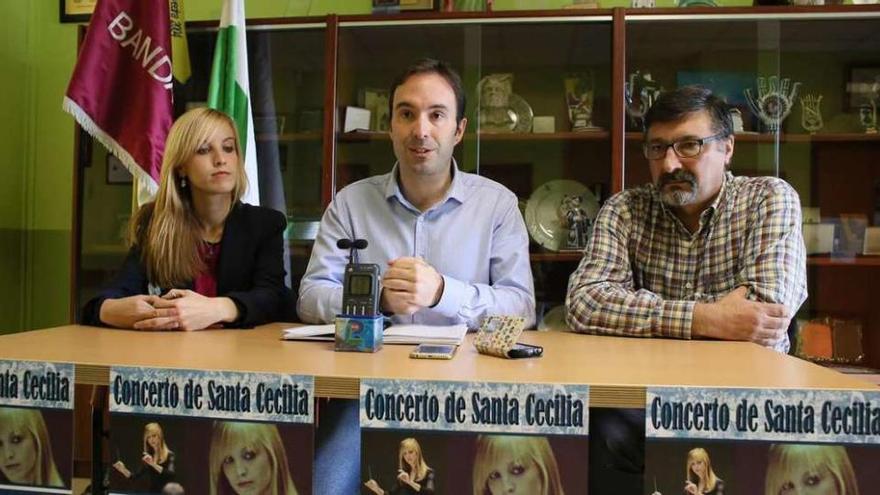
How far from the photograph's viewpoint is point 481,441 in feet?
2.65

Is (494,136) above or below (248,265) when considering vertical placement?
above

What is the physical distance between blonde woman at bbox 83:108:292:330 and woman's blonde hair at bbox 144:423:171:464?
0.65 m

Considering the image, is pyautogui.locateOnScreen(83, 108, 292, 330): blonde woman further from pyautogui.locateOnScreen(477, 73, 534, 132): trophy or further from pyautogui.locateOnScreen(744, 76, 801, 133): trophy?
→ pyautogui.locateOnScreen(744, 76, 801, 133): trophy

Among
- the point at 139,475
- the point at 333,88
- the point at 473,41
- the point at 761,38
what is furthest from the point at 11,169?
the point at 761,38

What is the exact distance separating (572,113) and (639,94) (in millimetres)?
254

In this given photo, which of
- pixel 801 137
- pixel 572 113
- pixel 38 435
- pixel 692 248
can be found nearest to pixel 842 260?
pixel 801 137

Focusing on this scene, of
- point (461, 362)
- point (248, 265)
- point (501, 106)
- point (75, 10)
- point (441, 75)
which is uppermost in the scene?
point (75, 10)

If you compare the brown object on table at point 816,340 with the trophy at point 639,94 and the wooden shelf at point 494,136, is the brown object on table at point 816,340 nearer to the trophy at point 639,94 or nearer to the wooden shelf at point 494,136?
the trophy at point 639,94

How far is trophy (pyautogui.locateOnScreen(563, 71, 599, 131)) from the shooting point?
2.58 metres

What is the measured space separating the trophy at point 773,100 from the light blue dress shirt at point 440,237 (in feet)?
4.39

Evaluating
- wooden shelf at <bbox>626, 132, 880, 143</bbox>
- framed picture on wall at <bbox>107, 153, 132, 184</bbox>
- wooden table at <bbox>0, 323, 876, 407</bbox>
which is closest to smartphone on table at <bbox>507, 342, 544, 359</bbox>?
wooden table at <bbox>0, 323, 876, 407</bbox>

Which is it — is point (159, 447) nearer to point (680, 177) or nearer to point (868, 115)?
point (680, 177)

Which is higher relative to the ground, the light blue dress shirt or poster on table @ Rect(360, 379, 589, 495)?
the light blue dress shirt

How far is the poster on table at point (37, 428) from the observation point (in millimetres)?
908
